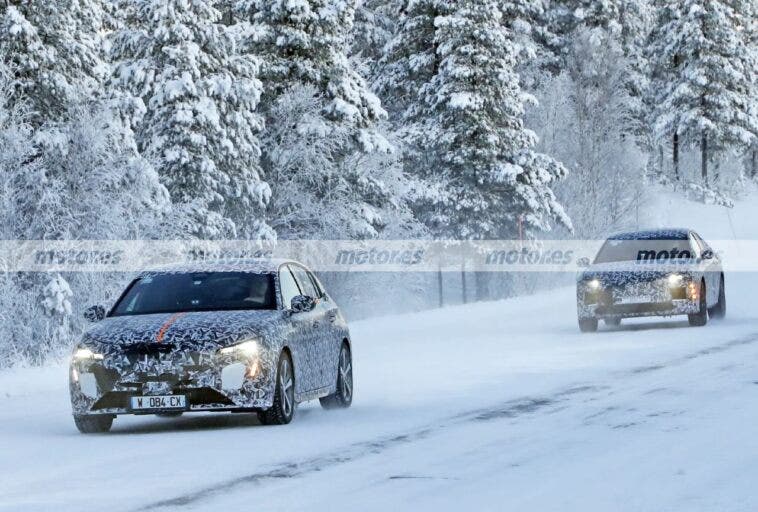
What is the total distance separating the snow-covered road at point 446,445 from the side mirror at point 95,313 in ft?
3.20

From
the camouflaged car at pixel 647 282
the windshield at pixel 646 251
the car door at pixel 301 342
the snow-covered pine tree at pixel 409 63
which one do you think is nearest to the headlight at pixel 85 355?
the car door at pixel 301 342

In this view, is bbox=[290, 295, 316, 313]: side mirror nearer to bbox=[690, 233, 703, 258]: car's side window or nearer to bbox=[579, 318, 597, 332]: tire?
bbox=[579, 318, 597, 332]: tire

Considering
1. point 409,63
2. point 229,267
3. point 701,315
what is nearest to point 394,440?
point 229,267

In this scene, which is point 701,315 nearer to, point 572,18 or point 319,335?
point 319,335

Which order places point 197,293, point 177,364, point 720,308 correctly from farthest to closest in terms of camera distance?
point 720,308 < point 197,293 < point 177,364

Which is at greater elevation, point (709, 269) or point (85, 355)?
point (709, 269)

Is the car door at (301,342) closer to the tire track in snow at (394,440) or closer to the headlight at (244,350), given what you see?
the headlight at (244,350)

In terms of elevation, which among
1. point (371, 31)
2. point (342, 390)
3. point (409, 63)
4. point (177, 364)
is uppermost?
point (371, 31)

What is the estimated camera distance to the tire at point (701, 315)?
84.3 ft

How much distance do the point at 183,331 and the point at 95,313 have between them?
1303 mm

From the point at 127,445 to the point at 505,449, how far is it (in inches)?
119

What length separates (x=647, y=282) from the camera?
993 inches

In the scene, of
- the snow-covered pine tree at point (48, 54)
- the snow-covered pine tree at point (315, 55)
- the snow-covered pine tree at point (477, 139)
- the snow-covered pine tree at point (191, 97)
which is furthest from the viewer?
the snow-covered pine tree at point (477, 139)

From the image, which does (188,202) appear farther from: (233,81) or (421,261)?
(421,261)
